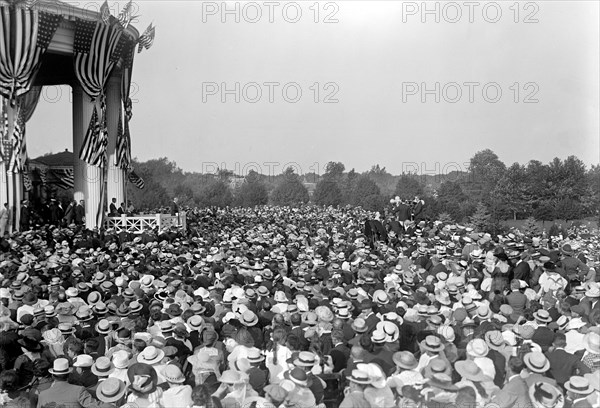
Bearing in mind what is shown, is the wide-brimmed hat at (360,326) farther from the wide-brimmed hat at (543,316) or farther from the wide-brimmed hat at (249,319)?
the wide-brimmed hat at (543,316)

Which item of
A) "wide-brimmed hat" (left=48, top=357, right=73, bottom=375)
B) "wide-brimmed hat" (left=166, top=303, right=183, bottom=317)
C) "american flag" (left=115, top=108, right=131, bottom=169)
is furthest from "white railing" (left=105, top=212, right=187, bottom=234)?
"wide-brimmed hat" (left=48, top=357, right=73, bottom=375)

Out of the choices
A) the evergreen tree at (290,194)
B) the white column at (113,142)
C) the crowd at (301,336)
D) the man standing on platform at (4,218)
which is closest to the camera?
the crowd at (301,336)

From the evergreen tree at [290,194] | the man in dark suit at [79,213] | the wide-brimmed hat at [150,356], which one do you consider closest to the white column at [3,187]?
the man in dark suit at [79,213]

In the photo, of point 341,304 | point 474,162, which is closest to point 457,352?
point 341,304

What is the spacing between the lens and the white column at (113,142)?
35.0 meters

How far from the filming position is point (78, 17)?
99.3ft

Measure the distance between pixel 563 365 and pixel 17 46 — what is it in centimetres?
2742

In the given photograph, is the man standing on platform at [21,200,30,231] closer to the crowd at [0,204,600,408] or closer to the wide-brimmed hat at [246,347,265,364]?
the crowd at [0,204,600,408]

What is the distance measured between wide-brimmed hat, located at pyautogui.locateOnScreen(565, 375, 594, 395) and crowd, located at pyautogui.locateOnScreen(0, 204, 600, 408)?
2 centimetres

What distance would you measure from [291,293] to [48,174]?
108 feet

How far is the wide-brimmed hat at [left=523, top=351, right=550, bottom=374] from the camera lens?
20.8ft

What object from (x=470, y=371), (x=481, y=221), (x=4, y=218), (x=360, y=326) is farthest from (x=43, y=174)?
(x=470, y=371)

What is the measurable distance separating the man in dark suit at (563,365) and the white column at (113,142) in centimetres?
3059

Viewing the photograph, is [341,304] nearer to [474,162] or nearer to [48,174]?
[48,174]
